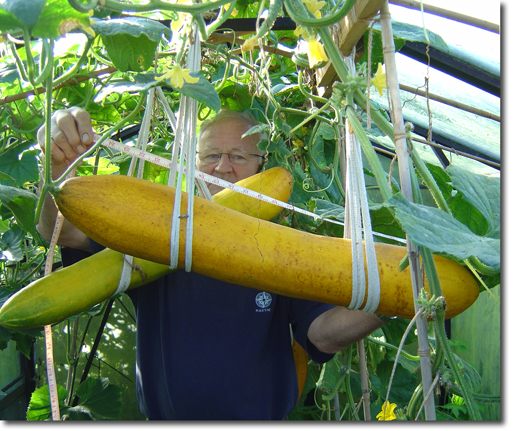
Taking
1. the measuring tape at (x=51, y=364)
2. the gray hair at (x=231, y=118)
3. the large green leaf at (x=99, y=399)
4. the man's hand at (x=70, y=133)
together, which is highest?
the gray hair at (x=231, y=118)

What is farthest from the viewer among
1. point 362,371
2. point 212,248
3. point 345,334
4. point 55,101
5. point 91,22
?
point 55,101

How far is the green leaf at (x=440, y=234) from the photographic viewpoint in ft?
1.39

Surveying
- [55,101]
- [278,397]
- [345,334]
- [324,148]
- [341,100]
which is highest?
[55,101]

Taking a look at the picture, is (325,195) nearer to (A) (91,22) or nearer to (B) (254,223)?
(B) (254,223)

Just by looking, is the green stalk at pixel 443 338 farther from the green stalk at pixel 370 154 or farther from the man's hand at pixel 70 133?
the man's hand at pixel 70 133

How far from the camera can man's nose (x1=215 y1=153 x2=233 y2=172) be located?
4.08ft

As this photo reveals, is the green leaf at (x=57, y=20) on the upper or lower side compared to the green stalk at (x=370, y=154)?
upper

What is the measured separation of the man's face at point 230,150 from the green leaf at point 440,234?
0.82 m

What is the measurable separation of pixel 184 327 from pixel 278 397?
0.97 feet

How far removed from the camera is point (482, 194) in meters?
0.55

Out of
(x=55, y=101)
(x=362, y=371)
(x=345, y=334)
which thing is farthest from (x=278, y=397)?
(x=55, y=101)

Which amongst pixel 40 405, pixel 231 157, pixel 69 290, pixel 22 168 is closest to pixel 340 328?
pixel 69 290

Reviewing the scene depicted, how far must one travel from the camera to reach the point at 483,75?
4.11ft

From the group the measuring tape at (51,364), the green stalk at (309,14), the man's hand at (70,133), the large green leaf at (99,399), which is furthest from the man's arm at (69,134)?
the large green leaf at (99,399)
